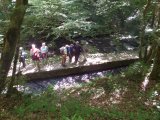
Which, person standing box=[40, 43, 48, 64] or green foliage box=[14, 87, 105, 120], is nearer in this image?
green foliage box=[14, 87, 105, 120]

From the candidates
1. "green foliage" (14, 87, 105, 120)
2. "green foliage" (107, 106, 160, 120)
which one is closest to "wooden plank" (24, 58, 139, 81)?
"green foliage" (14, 87, 105, 120)

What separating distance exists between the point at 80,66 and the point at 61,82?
202cm

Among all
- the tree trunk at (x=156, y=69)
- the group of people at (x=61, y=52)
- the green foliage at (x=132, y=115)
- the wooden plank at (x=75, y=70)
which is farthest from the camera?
the group of people at (x=61, y=52)

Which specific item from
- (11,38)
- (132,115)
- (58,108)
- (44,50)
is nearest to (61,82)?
(44,50)

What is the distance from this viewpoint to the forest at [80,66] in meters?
13.6

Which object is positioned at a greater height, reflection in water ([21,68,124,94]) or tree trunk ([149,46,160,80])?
tree trunk ([149,46,160,80])

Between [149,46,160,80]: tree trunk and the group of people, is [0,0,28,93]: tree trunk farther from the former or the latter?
[149,46,160,80]: tree trunk

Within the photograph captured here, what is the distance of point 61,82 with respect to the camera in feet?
66.9

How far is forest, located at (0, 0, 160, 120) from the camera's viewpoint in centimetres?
1357

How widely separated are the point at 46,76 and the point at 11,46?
7.53 metres

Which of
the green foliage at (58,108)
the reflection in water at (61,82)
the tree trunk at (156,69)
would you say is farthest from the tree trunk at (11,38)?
the tree trunk at (156,69)

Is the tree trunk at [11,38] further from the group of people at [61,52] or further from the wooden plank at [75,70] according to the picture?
the group of people at [61,52]

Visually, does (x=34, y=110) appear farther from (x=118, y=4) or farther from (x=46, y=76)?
(x=118, y=4)

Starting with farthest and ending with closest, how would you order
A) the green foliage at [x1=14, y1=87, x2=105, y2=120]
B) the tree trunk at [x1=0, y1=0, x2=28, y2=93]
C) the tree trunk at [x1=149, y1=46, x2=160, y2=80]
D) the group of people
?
the group of people
the tree trunk at [x1=149, y1=46, x2=160, y2=80]
the green foliage at [x1=14, y1=87, x2=105, y2=120]
the tree trunk at [x1=0, y1=0, x2=28, y2=93]
